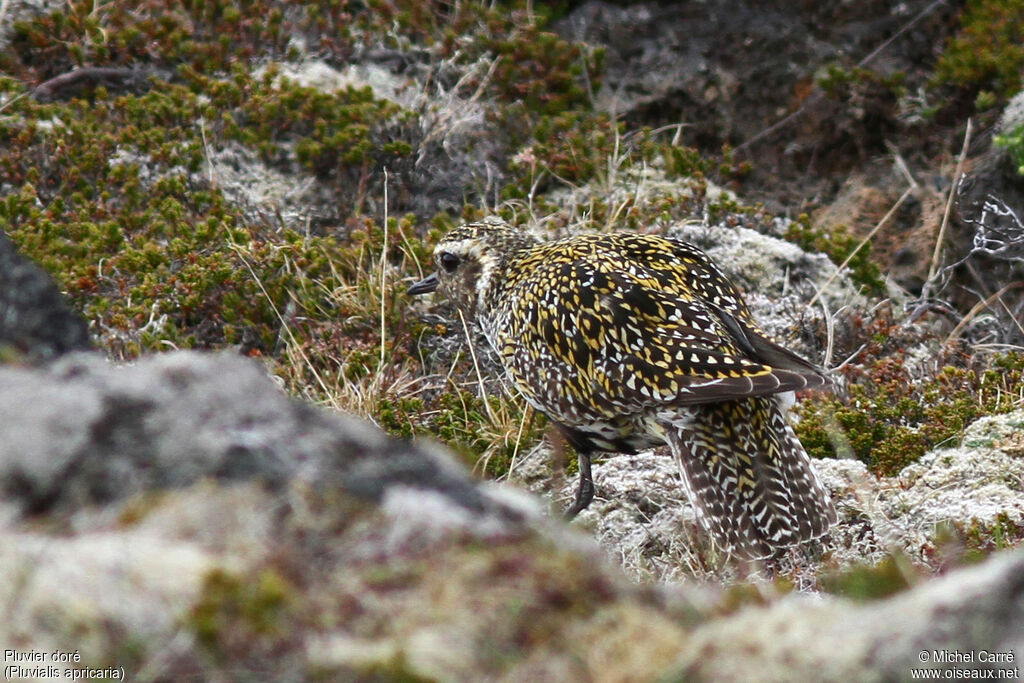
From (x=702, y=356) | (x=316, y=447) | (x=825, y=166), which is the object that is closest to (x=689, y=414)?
(x=702, y=356)

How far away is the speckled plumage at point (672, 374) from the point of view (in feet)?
18.1

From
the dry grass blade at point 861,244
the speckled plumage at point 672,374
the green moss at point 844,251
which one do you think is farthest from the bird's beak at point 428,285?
the green moss at point 844,251

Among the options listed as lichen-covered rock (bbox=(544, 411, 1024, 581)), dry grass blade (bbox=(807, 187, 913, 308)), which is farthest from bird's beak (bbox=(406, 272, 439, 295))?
dry grass blade (bbox=(807, 187, 913, 308))

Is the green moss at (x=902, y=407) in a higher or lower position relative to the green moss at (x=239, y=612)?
lower

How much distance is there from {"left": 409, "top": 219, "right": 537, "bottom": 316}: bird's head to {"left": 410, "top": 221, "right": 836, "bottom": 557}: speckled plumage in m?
0.37

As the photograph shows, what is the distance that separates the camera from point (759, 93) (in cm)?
1103

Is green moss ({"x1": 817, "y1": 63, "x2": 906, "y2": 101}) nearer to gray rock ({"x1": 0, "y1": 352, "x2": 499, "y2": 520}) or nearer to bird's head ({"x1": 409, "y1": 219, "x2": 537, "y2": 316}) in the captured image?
bird's head ({"x1": 409, "y1": 219, "x2": 537, "y2": 316})

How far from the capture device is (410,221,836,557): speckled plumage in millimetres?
5520

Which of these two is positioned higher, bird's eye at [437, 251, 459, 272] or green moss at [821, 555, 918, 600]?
green moss at [821, 555, 918, 600]

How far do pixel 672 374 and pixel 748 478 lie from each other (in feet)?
1.89

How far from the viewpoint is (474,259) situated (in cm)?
704

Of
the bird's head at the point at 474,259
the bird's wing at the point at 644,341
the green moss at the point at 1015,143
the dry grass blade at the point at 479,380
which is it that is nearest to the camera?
the bird's wing at the point at 644,341

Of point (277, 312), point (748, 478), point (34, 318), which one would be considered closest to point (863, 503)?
point (748, 478)

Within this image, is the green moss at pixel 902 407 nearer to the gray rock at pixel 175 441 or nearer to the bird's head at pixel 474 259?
the bird's head at pixel 474 259
